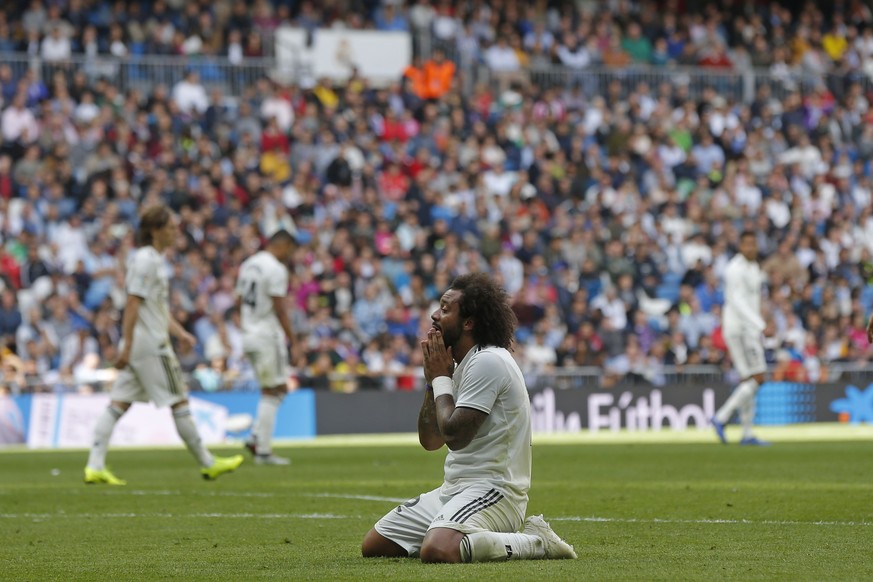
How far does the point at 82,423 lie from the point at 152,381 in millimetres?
10030

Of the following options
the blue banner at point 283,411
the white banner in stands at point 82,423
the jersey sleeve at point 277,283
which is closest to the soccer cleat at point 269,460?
the jersey sleeve at point 277,283

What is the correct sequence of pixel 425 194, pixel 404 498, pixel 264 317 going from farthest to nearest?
pixel 425 194 < pixel 264 317 < pixel 404 498

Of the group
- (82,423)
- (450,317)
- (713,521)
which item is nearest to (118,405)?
(713,521)

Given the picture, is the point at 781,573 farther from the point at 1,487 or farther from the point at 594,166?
the point at 594,166

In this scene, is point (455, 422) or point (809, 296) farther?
point (809, 296)

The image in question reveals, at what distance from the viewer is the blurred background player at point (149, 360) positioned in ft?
46.4

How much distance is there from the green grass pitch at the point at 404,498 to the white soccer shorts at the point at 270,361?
1.02m

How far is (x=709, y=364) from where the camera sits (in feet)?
93.9

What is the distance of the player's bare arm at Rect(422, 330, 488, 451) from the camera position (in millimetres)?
7602

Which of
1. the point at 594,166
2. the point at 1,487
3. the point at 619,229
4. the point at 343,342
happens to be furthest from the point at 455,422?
the point at 594,166

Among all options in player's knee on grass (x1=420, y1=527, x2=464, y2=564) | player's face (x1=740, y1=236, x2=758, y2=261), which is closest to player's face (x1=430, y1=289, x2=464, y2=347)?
player's knee on grass (x1=420, y1=527, x2=464, y2=564)

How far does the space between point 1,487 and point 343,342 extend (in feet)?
42.2

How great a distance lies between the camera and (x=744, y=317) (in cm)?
1973

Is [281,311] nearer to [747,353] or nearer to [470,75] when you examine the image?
[747,353]
